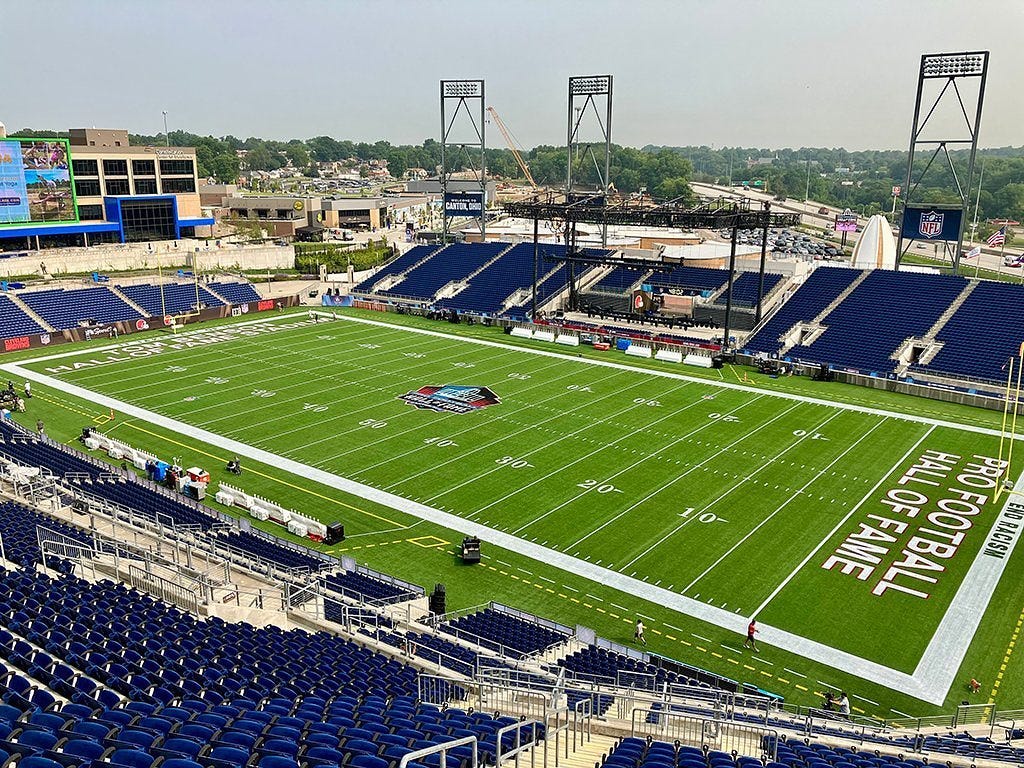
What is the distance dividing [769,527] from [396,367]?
Answer: 27.0 meters

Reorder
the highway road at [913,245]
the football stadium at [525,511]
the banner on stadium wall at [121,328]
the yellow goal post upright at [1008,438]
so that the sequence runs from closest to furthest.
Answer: the football stadium at [525,511]
the yellow goal post upright at [1008,438]
the banner on stadium wall at [121,328]
the highway road at [913,245]

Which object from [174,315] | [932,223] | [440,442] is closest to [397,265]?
[174,315]

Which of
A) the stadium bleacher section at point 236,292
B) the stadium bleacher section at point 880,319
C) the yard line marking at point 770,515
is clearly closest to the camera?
the yard line marking at point 770,515

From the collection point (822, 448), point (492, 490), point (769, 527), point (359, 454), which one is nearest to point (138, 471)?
point (359, 454)

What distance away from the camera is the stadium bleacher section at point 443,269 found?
69.0m

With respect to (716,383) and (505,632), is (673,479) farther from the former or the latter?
(716,383)

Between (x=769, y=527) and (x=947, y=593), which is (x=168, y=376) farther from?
(x=947, y=593)

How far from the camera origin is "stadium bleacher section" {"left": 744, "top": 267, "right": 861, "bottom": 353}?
50688 mm

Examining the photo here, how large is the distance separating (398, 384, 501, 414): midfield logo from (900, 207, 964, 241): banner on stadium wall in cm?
3097

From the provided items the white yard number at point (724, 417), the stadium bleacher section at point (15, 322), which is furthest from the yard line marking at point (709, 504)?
the stadium bleacher section at point (15, 322)

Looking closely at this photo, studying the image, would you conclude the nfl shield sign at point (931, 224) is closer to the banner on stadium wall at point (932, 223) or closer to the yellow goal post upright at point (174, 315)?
the banner on stadium wall at point (932, 223)

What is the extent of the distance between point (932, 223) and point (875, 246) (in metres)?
11.6

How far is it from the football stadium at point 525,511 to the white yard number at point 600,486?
4.3 inches

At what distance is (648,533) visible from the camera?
25828 mm
